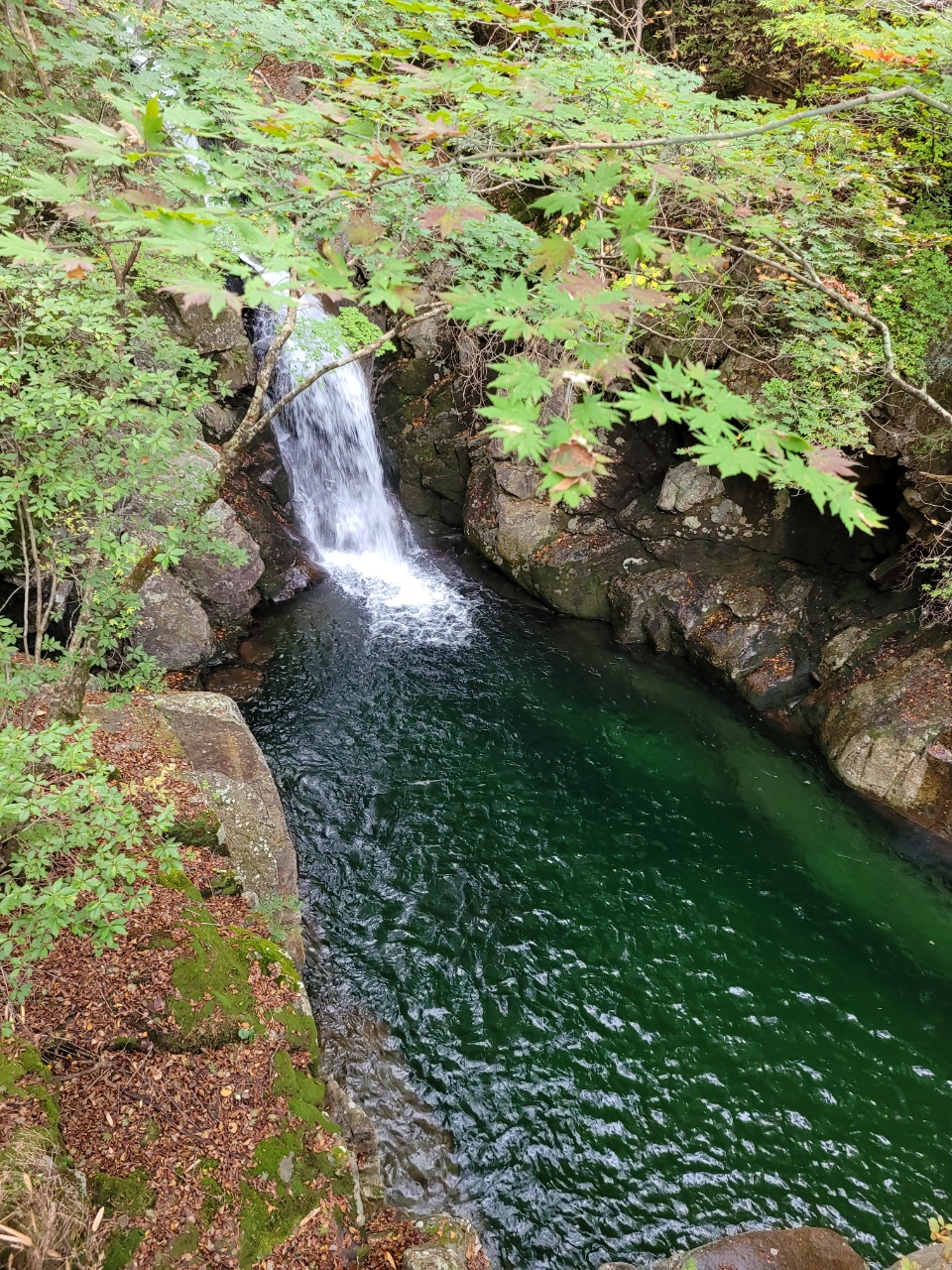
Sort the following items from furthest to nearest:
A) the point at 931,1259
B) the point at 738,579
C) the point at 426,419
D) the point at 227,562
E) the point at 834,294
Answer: the point at 426,419, the point at 738,579, the point at 227,562, the point at 931,1259, the point at 834,294

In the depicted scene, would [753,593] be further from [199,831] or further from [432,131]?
[432,131]

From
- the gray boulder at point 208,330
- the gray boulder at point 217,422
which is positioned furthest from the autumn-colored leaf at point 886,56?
the gray boulder at point 217,422

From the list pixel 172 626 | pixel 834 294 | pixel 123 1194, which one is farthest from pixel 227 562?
pixel 834 294

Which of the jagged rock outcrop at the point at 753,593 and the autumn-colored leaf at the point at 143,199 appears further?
the jagged rock outcrop at the point at 753,593

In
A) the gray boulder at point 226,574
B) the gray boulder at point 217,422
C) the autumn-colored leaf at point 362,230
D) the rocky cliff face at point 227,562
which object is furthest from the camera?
the gray boulder at point 217,422

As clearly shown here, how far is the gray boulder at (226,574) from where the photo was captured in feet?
38.0

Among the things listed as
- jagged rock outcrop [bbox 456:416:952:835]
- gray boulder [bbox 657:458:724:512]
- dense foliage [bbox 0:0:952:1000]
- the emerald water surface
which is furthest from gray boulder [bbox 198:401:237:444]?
gray boulder [bbox 657:458:724:512]

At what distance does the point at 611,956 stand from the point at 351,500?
464 inches

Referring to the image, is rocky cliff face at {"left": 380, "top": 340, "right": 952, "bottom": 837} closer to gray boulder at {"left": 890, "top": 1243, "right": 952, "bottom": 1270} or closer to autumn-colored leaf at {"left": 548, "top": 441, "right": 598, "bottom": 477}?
gray boulder at {"left": 890, "top": 1243, "right": 952, "bottom": 1270}

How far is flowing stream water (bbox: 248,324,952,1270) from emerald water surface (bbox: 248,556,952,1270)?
0.03m

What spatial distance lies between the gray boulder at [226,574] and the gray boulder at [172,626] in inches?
17.8

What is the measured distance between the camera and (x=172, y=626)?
10.9 meters

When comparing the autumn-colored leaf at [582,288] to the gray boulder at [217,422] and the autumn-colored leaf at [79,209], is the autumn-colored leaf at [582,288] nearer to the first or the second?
the autumn-colored leaf at [79,209]

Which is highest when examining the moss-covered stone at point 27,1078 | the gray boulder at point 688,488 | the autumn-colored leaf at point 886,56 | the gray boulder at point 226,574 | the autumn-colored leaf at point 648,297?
the autumn-colored leaf at point 886,56
